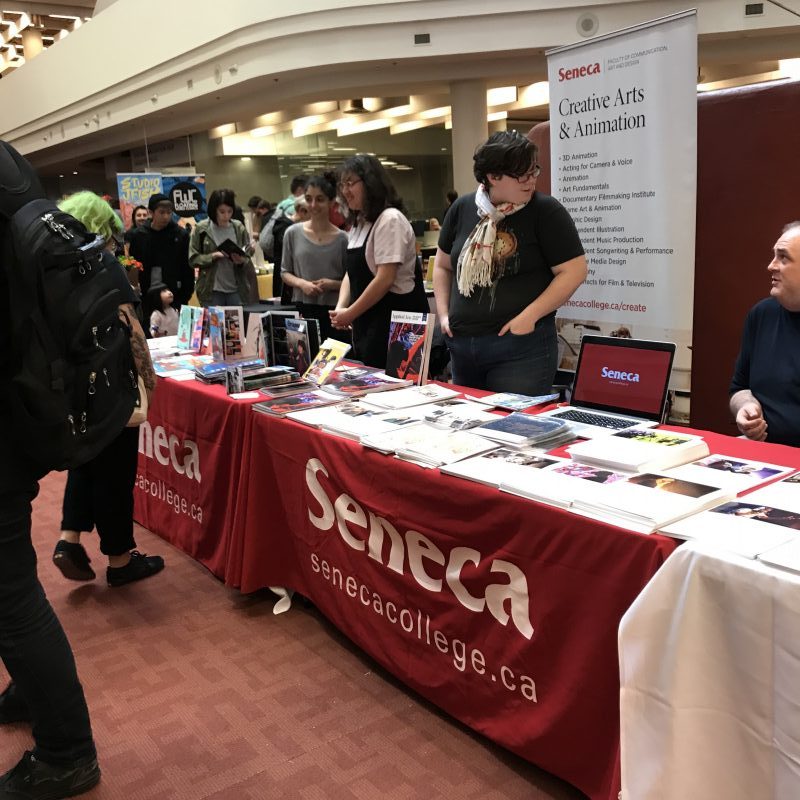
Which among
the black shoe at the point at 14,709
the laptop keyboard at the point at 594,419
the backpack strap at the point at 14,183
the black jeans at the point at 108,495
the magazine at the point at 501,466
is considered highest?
the backpack strap at the point at 14,183

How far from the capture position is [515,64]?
312 inches

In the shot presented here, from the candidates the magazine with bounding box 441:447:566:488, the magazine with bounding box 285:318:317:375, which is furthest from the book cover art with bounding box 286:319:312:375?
the magazine with bounding box 441:447:566:488

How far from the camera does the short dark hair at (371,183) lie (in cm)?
288

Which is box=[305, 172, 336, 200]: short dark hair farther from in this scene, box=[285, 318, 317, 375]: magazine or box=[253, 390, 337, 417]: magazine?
box=[253, 390, 337, 417]: magazine

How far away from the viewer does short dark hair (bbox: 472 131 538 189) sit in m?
2.10

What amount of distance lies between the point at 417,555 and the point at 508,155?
112cm

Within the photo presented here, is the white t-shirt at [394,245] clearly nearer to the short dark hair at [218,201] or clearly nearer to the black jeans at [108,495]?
the black jeans at [108,495]

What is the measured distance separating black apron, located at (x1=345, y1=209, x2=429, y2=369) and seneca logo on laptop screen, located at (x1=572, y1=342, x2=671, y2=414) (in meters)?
1.12

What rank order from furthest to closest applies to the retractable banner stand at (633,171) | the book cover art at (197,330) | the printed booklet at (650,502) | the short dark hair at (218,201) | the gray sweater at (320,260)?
the short dark hair at (218,201)
the gray sweater at (320,260)
the book cover art at (197,330)
the retractable banner stand at (633,171)
the printed booklet at (650,502)

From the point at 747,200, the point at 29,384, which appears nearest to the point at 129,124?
the point at 747,200

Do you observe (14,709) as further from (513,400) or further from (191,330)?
(191,330)

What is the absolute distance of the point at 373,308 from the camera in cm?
302

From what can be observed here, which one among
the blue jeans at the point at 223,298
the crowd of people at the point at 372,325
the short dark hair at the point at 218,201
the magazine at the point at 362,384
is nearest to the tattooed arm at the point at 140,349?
Answer: the crowd of people at the point at 372,325

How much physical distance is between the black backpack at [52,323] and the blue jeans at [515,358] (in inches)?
45.1
